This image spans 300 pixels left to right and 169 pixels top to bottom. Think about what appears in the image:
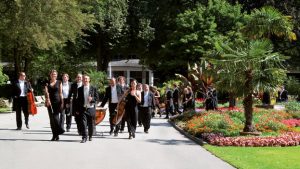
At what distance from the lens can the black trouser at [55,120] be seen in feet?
51.2

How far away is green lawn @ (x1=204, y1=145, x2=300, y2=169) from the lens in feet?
38.8

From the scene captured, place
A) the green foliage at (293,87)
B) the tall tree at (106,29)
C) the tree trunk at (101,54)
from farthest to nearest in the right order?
1. the tree trunk at (101,54)
2. the tall tree at (106,29)
3. the green foliage at (293,87)

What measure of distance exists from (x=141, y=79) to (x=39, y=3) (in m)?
49.3

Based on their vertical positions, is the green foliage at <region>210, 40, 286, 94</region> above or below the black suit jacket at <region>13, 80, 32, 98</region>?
above

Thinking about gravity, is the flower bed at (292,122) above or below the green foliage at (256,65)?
below

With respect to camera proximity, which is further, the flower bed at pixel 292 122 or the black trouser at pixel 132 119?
the flower bed at pixel 292 122

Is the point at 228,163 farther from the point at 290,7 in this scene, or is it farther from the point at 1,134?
the point at 290,7

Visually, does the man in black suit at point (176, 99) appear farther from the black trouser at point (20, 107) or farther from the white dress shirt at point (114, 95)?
the white dress shirt at point (114, 95)

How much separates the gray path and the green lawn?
1.07 feet

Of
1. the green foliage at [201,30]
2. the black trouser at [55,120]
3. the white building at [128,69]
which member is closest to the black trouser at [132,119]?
the black trouser at [55,120]

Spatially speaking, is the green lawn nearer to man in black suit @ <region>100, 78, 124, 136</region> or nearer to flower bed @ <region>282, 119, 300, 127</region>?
man in black suit @ <region>100, 78, 124, 136</region>

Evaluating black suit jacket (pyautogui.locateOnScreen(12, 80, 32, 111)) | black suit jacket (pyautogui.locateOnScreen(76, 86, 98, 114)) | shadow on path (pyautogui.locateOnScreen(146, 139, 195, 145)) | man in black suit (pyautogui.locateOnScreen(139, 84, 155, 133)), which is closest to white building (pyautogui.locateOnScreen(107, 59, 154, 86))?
man in black suit (pyautogui.locateOnScreen(139, 84, 155, 133))

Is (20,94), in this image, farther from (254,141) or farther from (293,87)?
(293,87)

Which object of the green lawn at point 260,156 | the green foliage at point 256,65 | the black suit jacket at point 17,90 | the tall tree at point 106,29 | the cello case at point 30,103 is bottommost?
the green lawn at point 260,156
